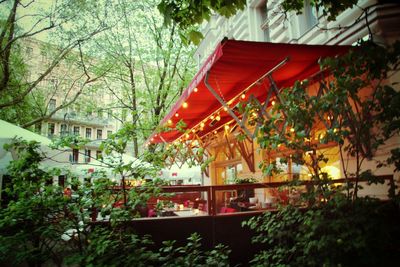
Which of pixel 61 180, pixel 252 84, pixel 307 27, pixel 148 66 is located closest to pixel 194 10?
pixel 252 84

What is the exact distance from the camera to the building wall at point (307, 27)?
18.0 feet

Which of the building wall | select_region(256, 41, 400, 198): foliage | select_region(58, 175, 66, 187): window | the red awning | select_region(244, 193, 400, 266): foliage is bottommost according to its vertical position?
select_region(244, 193, 400, 266): foliage

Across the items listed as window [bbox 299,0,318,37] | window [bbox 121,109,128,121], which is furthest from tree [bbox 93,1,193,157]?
window [bbox 299,0,318,37]

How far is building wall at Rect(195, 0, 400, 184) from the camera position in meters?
5.50

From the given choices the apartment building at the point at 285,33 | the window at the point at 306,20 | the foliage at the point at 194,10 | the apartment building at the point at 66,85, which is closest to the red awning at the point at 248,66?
the apartment building at the point at 285,33

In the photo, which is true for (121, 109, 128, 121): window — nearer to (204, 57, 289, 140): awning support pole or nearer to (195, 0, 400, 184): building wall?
(195, 0, 400, 184): building wall

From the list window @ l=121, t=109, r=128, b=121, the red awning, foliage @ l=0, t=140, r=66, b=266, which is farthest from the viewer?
window @ l=121, t=109, r=128, b=121

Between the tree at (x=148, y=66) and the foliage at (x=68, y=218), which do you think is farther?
the tree at (x=148, y=66)

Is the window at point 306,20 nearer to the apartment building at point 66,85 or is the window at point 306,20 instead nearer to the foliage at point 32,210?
the apartment building at point 66,85

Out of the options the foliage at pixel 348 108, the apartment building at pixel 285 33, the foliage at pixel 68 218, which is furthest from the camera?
the apartment building at pixel 285 33

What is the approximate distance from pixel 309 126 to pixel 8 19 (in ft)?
42.1

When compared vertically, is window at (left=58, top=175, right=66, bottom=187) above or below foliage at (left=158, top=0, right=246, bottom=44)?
below

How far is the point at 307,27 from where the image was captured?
812 cm

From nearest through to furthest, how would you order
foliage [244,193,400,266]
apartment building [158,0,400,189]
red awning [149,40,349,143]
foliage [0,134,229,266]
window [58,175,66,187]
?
1. foliage [244,193,400,266]
2. foliage [0,134,229,266]
3. window [58,175,66,187]
4. red awning [149,40,349,143]
5. apartment building [158,0,400,189]
